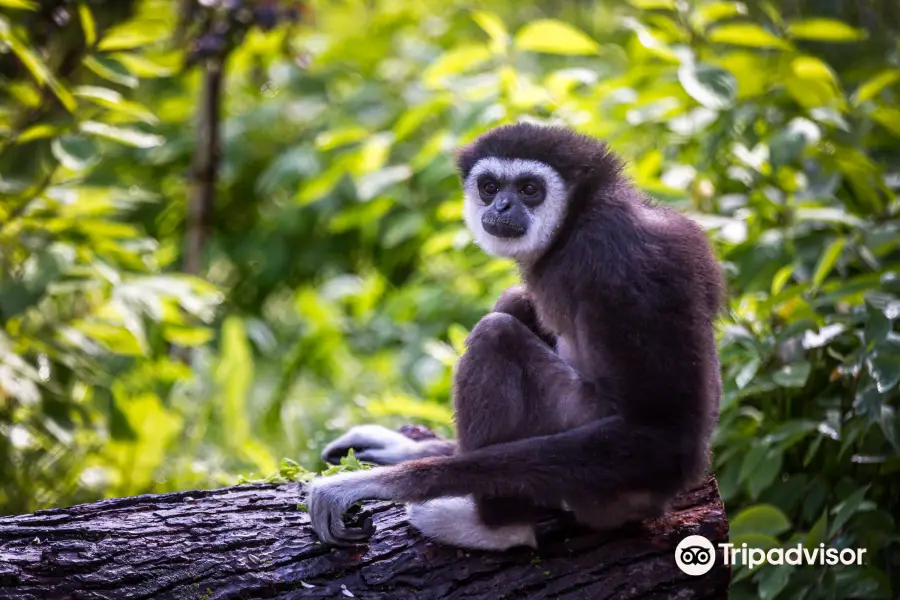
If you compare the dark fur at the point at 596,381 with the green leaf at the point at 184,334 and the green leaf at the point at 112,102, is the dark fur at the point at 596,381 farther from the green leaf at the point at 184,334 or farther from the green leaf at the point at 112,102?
the green leaf at the point at 184,334

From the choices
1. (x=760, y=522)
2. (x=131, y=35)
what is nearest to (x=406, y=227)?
(x=131, y=35)

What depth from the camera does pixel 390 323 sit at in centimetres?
718

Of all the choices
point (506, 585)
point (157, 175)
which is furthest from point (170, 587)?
point (157, 175)

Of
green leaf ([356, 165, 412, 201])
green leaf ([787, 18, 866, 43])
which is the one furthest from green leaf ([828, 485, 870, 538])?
green leaf ([356, 165, 412, 201])

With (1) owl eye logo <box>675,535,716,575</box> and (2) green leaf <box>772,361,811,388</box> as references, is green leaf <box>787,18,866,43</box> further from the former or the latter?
(1) owl eye logo <box>675,535,716,575</box>

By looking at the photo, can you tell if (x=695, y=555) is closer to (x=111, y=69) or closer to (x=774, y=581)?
(x=774, y=581)

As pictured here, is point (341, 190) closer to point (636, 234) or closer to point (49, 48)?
point (49, 48)

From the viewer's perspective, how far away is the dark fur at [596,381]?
295 centimetres

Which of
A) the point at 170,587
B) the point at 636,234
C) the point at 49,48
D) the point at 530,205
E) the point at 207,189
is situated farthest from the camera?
the point at 207,189

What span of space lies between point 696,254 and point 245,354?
4.59m

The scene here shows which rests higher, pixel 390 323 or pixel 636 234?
pixel 636 234

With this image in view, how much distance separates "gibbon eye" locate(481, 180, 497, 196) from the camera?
3760 mm

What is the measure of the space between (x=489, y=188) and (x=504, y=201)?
0.59 feet

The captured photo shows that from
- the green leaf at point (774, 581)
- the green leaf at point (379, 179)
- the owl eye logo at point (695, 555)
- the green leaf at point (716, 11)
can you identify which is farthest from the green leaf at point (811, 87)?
the owl eye logo at point (695, 555)
